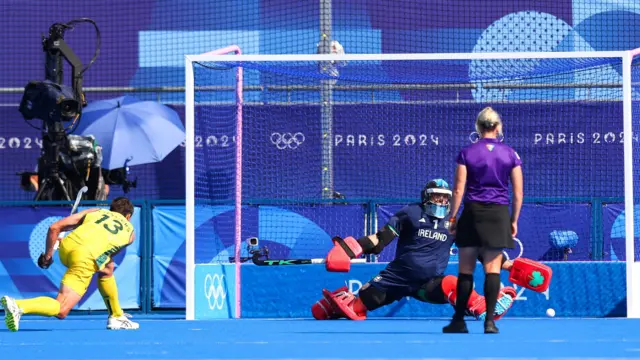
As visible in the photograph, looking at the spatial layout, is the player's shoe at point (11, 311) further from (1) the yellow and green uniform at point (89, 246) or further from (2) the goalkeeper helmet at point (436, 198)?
(2) the goalkeeper helmet at point (436, 198)

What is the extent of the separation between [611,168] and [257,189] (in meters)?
4.22

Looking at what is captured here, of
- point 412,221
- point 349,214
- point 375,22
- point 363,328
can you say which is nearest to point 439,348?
point 363,328

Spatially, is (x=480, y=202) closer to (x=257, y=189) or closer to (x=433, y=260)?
(x=433, y=260)

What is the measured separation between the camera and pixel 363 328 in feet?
36.0

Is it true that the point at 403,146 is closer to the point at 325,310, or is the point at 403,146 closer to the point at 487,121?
the point at 325,310

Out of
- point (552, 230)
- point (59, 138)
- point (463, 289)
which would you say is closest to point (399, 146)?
point (552, 230)

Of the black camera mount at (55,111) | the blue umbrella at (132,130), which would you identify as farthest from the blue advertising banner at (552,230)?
the blue umbrella at (132,130)

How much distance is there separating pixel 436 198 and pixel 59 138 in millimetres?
5248

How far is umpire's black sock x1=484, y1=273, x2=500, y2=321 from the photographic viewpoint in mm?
9531

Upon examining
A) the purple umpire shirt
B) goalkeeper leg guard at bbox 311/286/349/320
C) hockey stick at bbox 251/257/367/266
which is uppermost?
the purple umpire shirt

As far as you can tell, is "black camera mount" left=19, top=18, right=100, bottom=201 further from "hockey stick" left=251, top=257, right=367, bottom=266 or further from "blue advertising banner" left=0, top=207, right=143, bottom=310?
"hockey stick" left=251, top=257, right=367, bottom=266

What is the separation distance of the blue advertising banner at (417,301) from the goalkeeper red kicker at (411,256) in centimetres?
96

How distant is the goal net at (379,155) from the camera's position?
43.7 ft

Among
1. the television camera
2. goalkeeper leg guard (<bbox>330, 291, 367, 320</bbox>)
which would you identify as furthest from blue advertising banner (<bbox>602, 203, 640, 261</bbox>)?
the television camera
